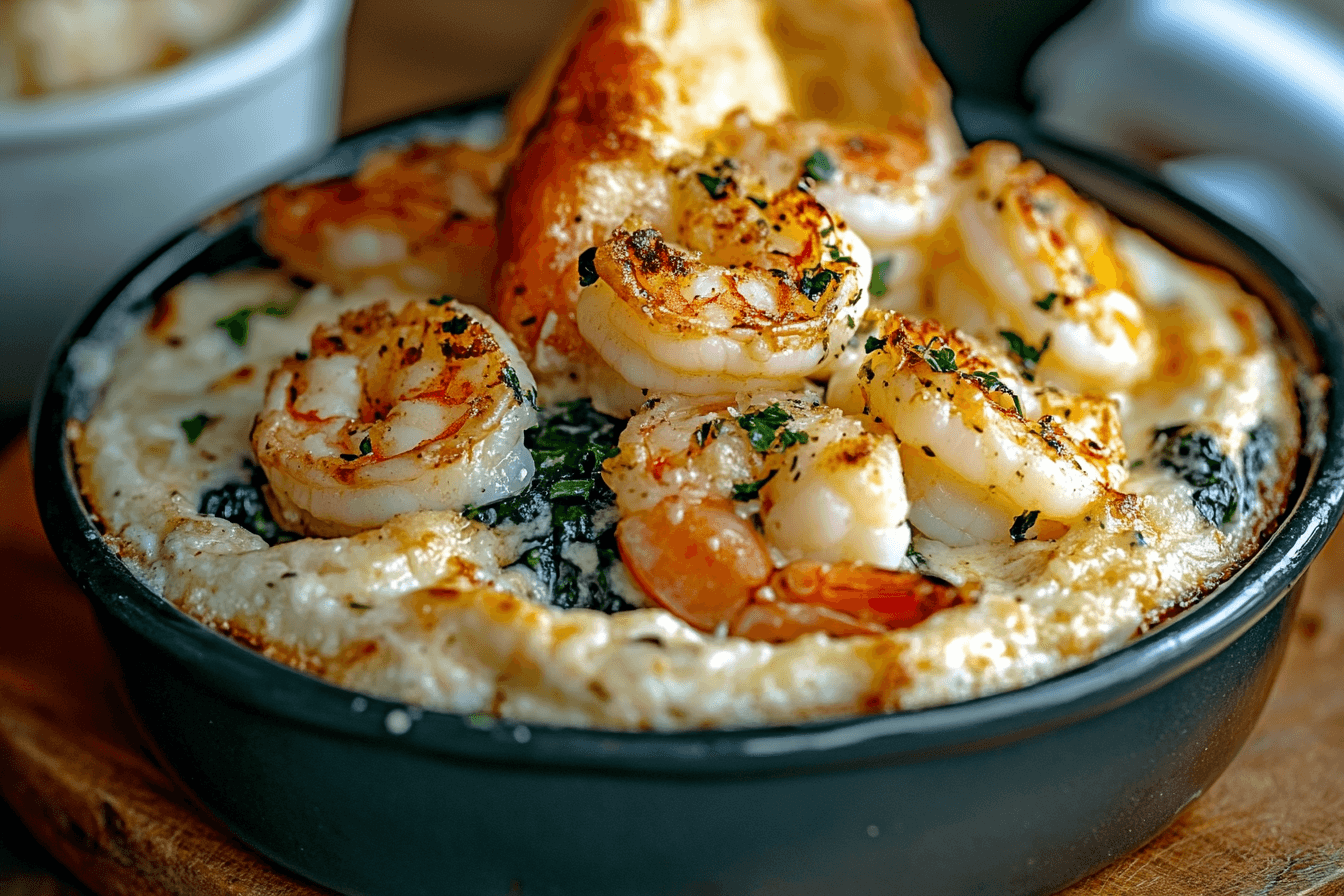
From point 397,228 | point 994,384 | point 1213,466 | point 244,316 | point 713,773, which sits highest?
point 994,384

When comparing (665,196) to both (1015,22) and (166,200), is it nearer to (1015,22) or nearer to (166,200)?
(166,200)

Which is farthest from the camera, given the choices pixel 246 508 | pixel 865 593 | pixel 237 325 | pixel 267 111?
pixel 267 111

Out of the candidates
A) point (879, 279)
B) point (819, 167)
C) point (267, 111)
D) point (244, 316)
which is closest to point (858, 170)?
point (819, 167)

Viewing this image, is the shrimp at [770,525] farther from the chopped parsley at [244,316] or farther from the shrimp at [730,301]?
the chopped parsley at [244,316]

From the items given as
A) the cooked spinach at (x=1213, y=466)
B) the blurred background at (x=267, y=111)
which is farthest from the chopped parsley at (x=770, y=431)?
the blurred background at (x=267, y=111)

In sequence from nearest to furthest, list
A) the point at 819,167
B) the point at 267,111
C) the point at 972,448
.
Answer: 1. the point at 972,448
2. the point at 819,167
3. the point at 267,111

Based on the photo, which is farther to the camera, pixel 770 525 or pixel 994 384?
pixel 994 384

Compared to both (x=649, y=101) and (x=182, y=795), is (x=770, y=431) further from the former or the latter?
(x=182, y=795)
